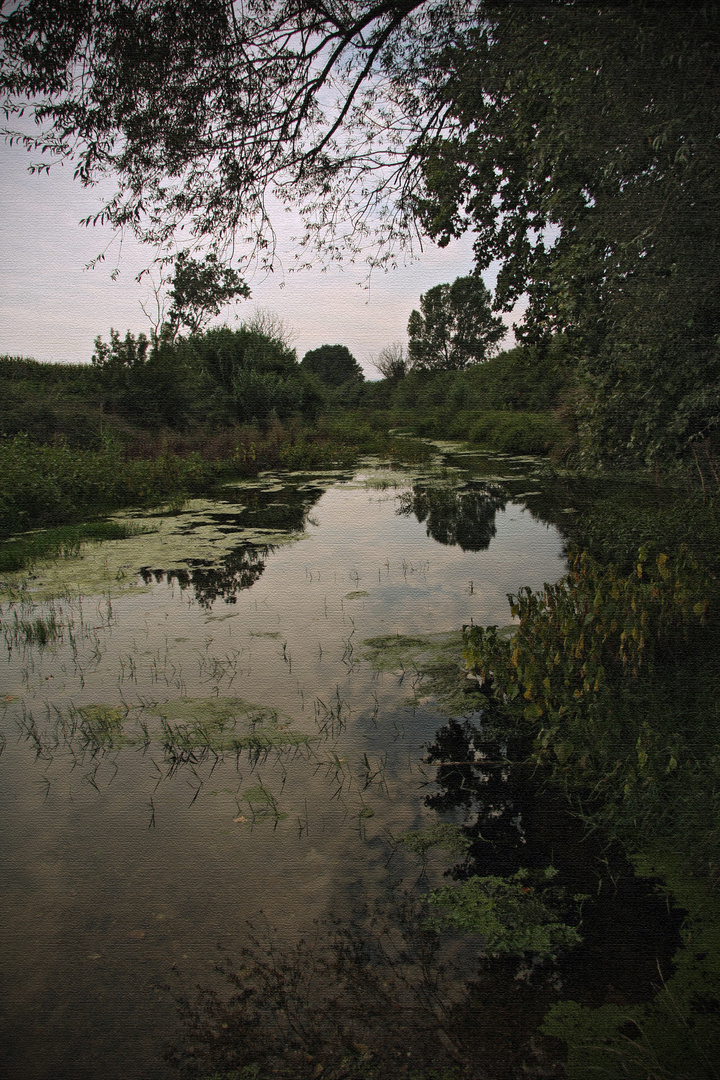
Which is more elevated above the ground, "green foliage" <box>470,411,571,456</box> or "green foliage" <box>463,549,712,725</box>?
"green foliage" <box>470,411,571,456</box>

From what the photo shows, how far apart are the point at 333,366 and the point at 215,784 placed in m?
24.4

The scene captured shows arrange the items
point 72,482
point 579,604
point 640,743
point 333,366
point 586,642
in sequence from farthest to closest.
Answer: point 333,366
point 72,482
point 579,604
point 586,642
point 640,743

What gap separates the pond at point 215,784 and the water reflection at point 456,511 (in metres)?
1.71

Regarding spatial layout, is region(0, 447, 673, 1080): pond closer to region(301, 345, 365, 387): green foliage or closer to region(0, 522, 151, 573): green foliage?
region(0, 522, 151, 573): green foliage

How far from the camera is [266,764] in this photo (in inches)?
110

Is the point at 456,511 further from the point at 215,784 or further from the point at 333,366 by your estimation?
the point at 333,366

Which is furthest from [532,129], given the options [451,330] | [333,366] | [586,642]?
[333,366]

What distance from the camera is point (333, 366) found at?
25.6 metres

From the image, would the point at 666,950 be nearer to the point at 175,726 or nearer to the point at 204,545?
the point at 175,726

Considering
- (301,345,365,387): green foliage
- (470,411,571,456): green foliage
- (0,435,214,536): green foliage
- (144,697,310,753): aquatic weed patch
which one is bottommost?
(144,697,310,753): aquatic weed patch

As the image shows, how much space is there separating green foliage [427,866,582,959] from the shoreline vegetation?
1.0 inches

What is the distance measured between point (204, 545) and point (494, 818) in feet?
17.2

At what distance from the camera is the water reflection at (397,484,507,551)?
754 cm

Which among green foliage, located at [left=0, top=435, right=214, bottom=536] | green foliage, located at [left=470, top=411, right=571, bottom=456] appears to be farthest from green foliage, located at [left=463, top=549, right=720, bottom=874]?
green foliage, located at [left=470, top=411, right=571, bottom=456]
